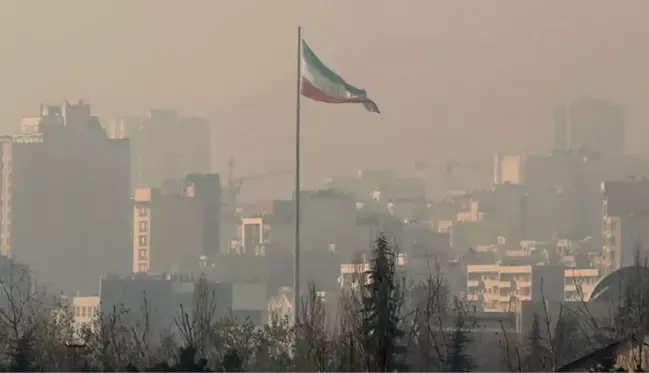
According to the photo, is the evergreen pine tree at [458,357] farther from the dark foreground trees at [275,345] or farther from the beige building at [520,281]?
the beige building at [520,281]

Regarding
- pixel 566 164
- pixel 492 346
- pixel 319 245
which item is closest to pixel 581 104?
pixel 566 164

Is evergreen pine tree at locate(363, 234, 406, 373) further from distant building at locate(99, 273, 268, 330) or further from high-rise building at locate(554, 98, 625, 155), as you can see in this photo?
high-rise building at locate(554, 98, 625, 155)

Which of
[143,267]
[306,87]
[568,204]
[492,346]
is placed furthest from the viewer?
[568,204]

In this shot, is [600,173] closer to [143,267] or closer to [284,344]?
[143,267]

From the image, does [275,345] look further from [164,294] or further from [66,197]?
[66,197]

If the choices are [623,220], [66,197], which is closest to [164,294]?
[623,220]

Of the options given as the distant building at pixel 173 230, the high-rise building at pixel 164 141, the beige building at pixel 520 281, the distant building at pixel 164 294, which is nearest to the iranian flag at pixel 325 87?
the distant building at pixel 164 294
